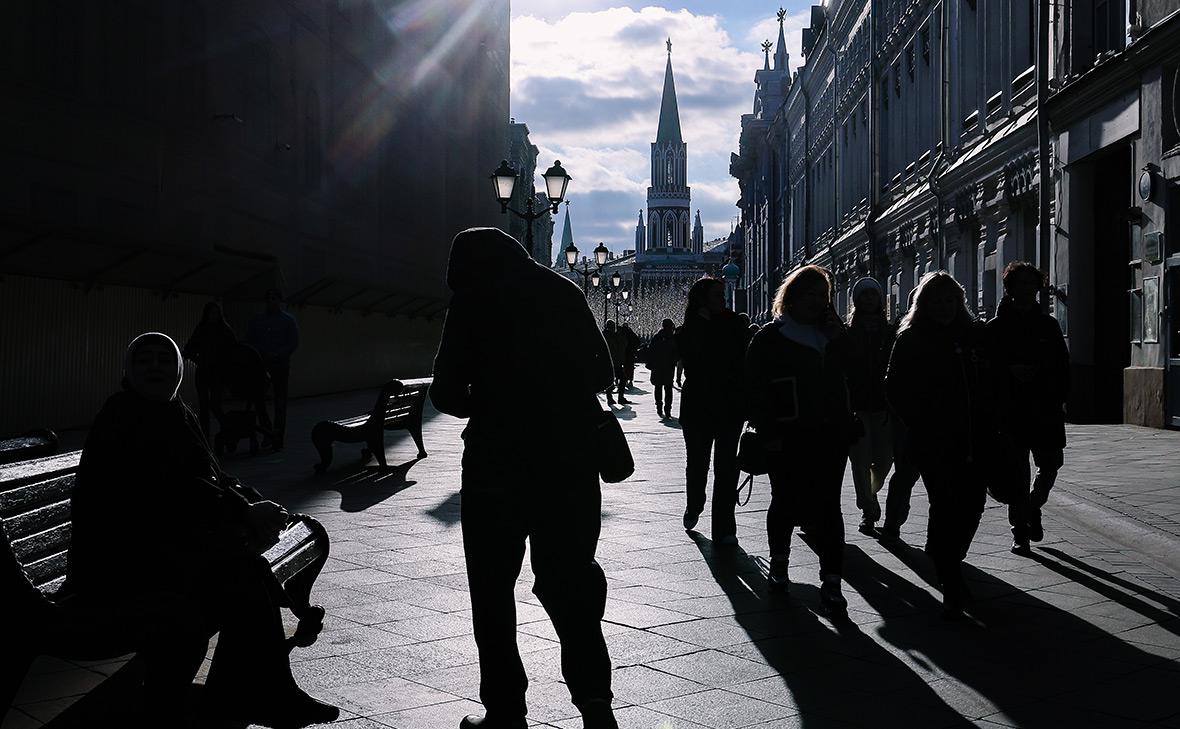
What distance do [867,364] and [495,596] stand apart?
203 inches

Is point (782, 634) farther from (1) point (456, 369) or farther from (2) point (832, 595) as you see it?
(1) point (456, 369)

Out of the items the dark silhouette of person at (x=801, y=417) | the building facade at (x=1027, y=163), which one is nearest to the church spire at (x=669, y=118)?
the building facade at (x=1027, y=163)

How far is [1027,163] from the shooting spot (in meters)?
21.3

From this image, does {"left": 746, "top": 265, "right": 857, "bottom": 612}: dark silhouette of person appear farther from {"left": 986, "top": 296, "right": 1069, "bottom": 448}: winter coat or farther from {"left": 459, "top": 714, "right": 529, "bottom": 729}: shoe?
{"left": 459, "top": 714, "right": 529, "bottom": 729}: shoe

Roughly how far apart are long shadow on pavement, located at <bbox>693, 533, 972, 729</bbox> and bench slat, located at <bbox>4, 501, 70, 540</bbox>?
8.11 ft

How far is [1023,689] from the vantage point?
15.8 ft

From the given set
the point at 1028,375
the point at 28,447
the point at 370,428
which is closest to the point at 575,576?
the point at 28,447

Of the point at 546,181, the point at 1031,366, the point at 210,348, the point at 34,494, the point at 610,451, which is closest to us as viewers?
the point at 610,451

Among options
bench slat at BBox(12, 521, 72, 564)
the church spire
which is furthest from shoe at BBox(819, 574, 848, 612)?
the church spire

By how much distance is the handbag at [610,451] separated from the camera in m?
4.27

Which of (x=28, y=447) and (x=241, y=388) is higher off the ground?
(x=241, y=388)

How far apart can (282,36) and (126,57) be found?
788 centimetres

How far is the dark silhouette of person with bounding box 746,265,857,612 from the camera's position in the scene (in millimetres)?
6402

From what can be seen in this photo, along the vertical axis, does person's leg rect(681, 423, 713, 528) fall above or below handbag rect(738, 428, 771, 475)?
below
